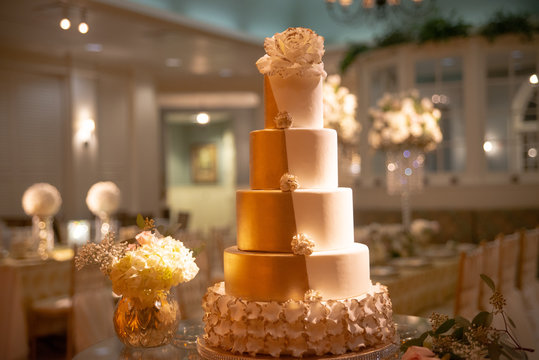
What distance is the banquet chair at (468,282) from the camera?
3.94 m

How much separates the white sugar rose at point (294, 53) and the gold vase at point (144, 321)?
106 cm

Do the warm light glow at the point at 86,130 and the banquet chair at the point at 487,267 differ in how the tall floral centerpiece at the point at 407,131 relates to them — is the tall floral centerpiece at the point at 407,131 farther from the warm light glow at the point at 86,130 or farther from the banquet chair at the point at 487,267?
the warm light glow at the point at 86,130

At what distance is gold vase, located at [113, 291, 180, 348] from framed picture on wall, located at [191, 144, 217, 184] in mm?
12464

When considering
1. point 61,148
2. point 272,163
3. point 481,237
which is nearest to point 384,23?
point 481,237

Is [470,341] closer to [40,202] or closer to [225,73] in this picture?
[40,202]

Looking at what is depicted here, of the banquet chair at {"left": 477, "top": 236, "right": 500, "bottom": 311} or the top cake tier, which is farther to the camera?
the banquet chair at {"left": 477, "top": 236, "right": 500, "bottom": 311}

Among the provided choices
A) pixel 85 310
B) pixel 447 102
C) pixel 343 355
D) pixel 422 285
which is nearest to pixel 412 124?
pixel 422 285

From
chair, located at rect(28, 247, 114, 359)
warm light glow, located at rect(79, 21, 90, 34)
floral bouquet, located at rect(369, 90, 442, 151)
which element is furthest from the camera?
floral bouquet, located at rect(369, 90, 442, 151)

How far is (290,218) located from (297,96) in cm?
55

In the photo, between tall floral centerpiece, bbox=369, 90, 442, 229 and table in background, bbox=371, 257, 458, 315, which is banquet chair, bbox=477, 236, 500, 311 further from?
tall floral centerpiece, bbox=369, 90, 442, 229

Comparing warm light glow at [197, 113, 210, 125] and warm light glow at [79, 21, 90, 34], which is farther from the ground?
warm light glow at [197, 113, 210, 125]

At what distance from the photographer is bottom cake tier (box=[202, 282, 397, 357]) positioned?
2236 millimetres

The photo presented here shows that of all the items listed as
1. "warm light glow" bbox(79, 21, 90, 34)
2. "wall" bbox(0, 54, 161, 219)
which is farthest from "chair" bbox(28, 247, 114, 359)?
"wall" bbox(0, 54, 161, 219)

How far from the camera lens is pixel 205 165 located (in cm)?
1498
